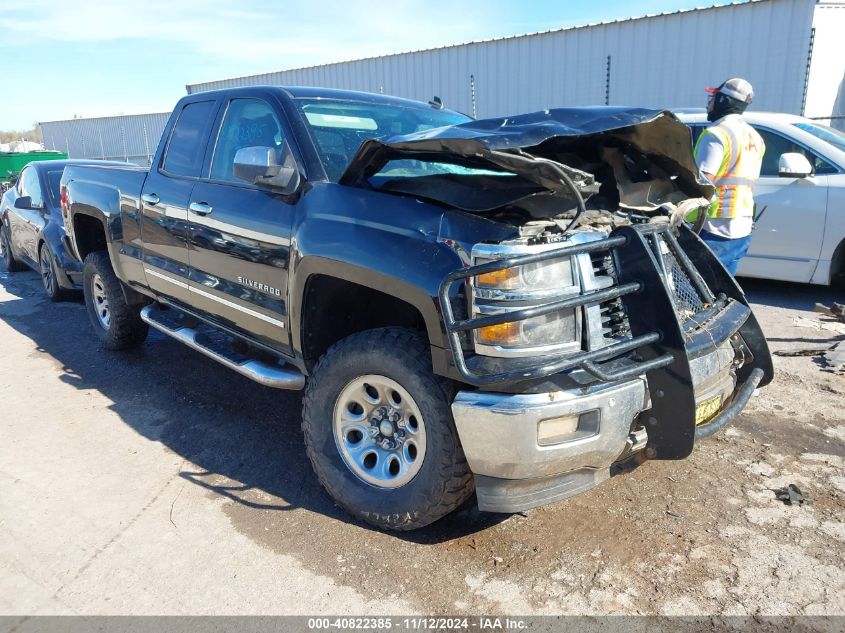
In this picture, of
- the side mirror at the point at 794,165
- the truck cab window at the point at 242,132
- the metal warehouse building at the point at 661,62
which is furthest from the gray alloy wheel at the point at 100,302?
the metal warehouse building at the point at 661,62

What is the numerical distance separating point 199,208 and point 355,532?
2.13 metres

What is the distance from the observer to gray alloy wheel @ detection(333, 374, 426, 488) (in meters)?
2.79

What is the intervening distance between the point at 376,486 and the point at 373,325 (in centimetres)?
87

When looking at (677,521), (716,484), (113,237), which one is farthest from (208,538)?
(113,237)

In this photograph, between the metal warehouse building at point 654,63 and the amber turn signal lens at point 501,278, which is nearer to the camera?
the amber turn signal lens at point 501,278

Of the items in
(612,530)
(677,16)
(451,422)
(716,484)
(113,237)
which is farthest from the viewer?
(677,16)

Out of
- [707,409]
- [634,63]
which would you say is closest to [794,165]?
[707,409]

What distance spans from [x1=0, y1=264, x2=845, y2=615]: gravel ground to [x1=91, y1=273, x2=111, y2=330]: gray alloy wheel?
4.53 ft

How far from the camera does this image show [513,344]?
7.95 feet

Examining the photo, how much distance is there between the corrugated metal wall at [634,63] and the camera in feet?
33.5

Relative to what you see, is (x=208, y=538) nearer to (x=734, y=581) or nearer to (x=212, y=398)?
(x=212, y=398)

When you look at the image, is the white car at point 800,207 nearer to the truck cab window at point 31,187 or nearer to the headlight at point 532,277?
the headlight at point 532,277

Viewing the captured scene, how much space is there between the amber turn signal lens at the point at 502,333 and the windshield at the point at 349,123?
1.27 m

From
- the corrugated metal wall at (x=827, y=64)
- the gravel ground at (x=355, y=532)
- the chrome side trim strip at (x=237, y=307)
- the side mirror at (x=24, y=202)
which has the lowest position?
the gravel ground at (x=355, y=532)
